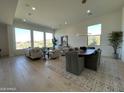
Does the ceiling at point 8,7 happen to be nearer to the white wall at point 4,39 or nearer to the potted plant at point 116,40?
the white wall at point 4,39

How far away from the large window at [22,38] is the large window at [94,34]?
19.4ft

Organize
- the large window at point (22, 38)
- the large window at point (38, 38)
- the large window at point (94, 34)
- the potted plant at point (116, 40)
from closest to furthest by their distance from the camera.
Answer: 1. the potted plant at point (116, 40)
2. the large window at point (94, 34)
3. the large window at point (22, 38)
4. the large window at point (38, 38)

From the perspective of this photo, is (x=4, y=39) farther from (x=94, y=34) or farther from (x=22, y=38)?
(x=94, y=34)

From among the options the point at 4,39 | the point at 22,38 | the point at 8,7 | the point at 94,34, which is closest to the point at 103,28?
the point at 94,34

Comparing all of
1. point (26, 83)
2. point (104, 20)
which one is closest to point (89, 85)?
point (26, 83)

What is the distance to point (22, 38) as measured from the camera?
26.8 ft

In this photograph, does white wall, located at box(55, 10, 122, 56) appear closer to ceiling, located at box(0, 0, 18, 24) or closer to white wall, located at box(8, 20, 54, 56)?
white wall, located at box(8, 20, 54, 56)

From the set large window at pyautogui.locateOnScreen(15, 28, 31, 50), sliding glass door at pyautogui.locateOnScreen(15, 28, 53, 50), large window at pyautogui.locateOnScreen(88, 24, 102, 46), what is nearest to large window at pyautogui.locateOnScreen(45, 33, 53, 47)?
sliding glass door at pyautogui.locateOnScreen(15, 28, 53, 50)

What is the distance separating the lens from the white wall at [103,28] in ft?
19.6

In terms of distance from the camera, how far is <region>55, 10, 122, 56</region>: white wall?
598 cm

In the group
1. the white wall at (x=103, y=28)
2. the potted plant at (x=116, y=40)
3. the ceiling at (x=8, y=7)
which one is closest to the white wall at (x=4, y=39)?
the ceiling at (x=8, y=7)

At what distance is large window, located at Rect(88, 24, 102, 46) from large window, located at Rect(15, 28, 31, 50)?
5.92m

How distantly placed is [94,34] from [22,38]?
6619mm

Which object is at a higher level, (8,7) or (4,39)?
(8,7)
